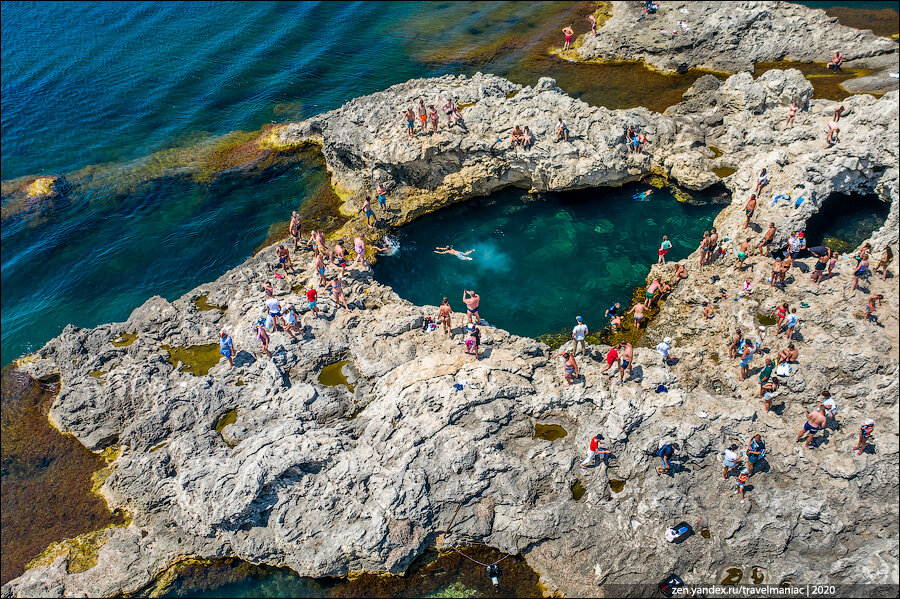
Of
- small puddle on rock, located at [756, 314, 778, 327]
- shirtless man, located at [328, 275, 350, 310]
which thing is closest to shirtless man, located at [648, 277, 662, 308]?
small puddle on rock, located at [756, 314, 778, 327]

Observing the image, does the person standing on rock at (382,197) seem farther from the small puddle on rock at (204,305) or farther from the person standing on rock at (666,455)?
the person standing on rock at (666,455)

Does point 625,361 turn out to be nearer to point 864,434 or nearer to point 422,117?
point 864,434

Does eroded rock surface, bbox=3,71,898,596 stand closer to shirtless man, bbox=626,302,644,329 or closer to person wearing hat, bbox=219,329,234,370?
person wearing hat, bbox=219,329,234,370

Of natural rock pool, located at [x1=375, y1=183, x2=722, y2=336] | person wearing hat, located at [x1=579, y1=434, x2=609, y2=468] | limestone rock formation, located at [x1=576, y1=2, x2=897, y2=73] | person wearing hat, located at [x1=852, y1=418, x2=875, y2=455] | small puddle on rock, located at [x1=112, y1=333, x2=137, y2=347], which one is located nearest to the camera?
person wearing hat, located at [x1=852, y1=418, x2=875, y2=455]

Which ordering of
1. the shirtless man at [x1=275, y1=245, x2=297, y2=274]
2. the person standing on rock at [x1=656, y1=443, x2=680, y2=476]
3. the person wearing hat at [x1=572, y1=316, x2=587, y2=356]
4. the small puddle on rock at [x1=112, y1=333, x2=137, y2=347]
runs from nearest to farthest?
the person standing on rock at [x1=656, y1=443, x2=680, y2=476], the person wearing hat at [x1=572, y1=316, x2=587, y2=356], the small puddle on rock at [x1=112, y1=333, x2=137, y2=347], the shirtless man at [x1=275, y1=245, x2=297, y2=274]

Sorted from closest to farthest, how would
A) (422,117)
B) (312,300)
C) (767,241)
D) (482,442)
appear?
(482,442), (312,300), (767,241), (422,117)

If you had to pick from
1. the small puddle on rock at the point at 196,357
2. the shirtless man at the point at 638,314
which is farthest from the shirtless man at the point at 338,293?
the shirtless man at the point at 638,314

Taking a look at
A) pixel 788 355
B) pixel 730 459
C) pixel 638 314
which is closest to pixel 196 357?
pixel 638 314
